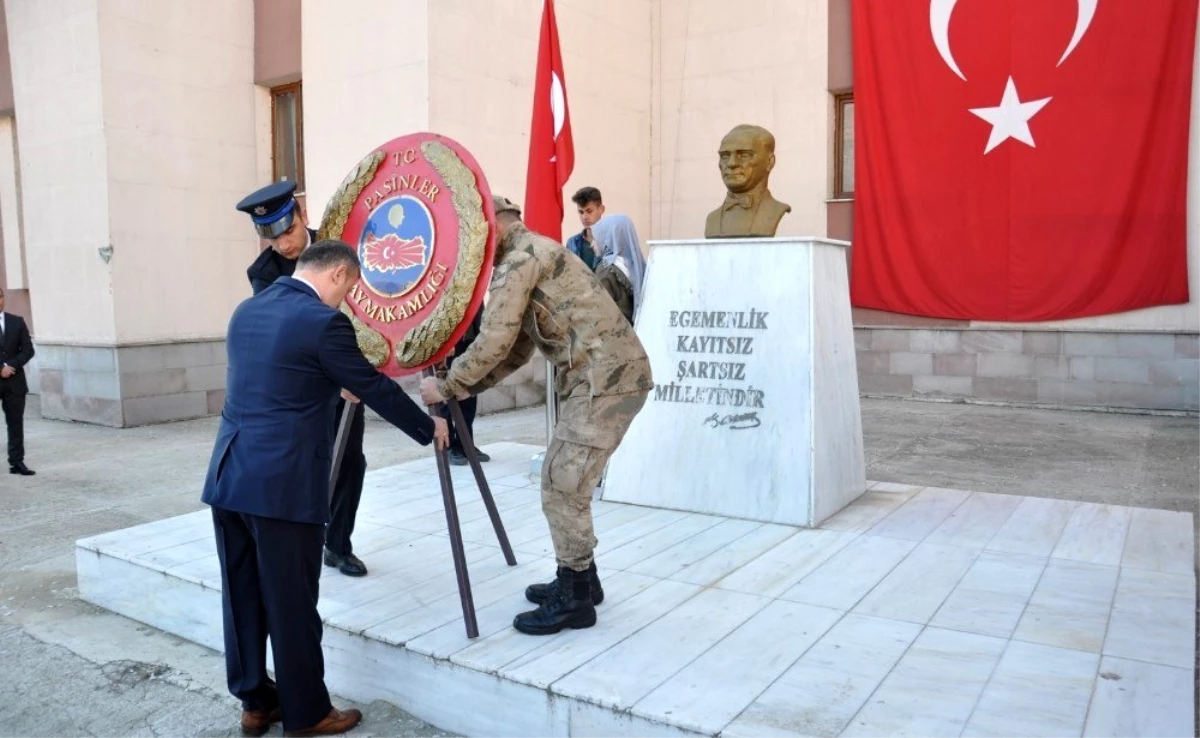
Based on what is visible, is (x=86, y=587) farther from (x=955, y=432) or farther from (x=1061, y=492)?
(x=955, y=432)

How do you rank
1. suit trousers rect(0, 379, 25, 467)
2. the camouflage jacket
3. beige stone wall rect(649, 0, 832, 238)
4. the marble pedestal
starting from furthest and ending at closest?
1. beige stone wall rect(649, 0, 832, 238)
2. suit trousers rect(0, 379, 25, 467)
3. the marble pedestal
4. the camouflage jacket

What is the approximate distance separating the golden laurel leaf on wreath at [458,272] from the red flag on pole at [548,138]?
2.50 m

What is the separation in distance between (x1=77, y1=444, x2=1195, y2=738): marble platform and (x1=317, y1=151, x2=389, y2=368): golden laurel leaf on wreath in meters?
1.00

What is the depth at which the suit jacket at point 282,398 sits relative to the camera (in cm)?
260

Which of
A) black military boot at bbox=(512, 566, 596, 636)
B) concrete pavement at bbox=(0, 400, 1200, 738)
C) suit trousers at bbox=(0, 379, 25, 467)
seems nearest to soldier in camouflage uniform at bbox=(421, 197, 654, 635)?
black military boot at bbox=(512, 566, 596, 636)

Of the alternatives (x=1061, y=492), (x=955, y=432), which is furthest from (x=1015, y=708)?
(x=955, y=432)

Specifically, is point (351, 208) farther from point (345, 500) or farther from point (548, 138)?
point (548, 138)

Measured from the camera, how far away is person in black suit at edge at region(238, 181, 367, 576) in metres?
3.48

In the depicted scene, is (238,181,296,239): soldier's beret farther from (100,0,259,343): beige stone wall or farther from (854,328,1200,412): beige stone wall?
(854,328,1200,412): beige stone wall

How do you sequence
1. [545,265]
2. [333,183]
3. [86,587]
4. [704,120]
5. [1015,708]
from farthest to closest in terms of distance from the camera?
1. [704,120]
2. [333,183]
3. [86,587]
4. [545,265]
5. [1015,708]

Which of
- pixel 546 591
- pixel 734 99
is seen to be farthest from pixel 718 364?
pixel 734 99

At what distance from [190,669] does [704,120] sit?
9376 millimetres

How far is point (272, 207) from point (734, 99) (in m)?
8.49

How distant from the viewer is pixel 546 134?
18.5ft
